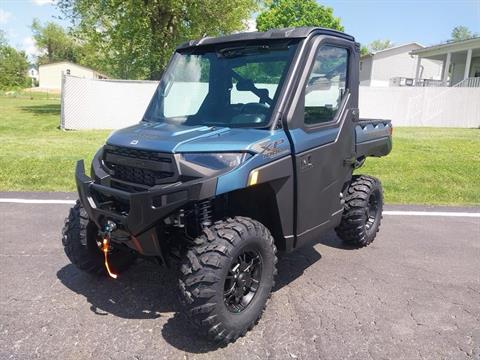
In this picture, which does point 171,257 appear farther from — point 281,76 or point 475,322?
point 475,322

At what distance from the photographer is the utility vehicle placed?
3.08 m

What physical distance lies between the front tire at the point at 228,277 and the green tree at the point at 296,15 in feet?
150

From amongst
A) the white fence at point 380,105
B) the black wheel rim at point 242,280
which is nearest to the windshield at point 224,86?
the black wheel rim at point 242,280

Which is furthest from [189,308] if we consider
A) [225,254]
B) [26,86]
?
[26,86]

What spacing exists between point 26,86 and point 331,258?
278ft

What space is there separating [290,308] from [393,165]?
684 centimetres

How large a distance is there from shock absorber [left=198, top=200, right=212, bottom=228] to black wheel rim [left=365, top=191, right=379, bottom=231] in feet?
8.26

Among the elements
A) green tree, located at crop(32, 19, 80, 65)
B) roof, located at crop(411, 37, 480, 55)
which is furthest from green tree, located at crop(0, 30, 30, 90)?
roof, located at crop(411, 37, 480, 55)

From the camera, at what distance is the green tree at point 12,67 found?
70938 mm

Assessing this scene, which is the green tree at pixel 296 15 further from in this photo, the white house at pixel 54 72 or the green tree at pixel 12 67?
the white house at pixel 54 72

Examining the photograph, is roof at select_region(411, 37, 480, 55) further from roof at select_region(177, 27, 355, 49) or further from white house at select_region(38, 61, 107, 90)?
white house at select_region(38, 61, 107, 90)

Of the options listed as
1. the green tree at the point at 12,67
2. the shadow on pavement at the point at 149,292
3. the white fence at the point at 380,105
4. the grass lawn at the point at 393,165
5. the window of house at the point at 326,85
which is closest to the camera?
the shadow on pavement at the point at 149,292

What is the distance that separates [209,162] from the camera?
3143 millimetres

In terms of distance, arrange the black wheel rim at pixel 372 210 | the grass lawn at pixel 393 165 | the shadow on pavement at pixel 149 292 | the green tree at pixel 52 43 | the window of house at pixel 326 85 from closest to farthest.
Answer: the shadow on pavement at pixel 149 292 → the window of house at pixel 326 85 → the black wheel rim at pixel 372 210 → the grass lawn at pixel 393 165 → the green tree at pixel 52 43
